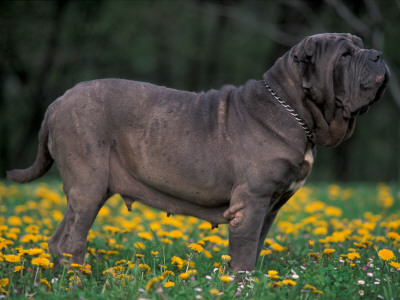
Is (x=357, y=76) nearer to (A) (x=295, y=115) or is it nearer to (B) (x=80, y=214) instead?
(A) (x=295, y=115)

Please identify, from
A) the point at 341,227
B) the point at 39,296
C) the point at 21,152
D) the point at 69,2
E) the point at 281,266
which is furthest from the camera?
the point at 21,152

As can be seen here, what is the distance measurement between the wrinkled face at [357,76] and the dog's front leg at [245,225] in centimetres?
94

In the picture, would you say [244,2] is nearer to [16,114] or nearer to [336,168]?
[336,168]

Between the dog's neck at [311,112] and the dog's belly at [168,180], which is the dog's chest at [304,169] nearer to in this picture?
the dog's neck at [311,112]

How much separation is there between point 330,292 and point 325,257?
1043 millimetres

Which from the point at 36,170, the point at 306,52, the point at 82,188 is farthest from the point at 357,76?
the point at 36,170

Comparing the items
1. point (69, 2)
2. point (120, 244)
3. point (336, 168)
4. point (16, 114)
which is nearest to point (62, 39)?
point (69, 2)

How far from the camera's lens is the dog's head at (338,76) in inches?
140

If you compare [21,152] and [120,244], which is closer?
[120,244]

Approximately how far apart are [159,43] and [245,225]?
54.7ft

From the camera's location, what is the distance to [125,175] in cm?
404

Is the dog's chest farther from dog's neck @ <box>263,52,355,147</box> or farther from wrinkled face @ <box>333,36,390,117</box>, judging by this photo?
wrinkled face @ <box>333,36,390,117</box>

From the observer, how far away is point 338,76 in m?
3.65

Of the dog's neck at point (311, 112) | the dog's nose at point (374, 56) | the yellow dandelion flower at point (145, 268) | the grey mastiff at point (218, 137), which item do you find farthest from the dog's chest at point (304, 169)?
the yellow dandelion flower at point (145, 268)
